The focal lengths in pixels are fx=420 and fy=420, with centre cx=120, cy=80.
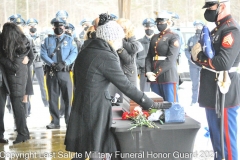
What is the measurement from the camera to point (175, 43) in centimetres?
476

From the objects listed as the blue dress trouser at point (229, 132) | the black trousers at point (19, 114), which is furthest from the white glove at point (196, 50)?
the black trousers at point (19, 114)

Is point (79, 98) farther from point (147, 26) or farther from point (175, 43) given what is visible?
point (147, 26)

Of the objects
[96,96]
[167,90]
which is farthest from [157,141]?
[167,90]

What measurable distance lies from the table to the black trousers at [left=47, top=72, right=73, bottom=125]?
2.90 m

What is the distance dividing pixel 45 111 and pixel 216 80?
4499 mm

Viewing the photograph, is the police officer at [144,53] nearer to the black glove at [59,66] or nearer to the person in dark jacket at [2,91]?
the black glove at [59,66]

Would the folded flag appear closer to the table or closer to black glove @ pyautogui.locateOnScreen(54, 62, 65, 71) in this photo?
the table

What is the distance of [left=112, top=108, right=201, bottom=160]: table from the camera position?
2816 millimetres

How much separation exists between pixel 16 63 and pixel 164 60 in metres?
1.69

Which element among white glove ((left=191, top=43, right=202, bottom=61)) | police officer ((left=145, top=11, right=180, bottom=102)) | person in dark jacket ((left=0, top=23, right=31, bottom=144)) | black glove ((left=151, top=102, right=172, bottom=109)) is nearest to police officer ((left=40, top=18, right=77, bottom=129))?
person in dark jacket ((left=0, top=23, right=31, bottom=144))

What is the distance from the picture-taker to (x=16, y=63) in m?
4.80

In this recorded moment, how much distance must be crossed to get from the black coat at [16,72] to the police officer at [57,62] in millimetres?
790

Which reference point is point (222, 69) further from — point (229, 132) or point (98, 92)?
point (98, 92)

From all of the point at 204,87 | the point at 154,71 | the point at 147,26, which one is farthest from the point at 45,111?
the point at 204,87
